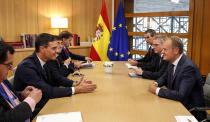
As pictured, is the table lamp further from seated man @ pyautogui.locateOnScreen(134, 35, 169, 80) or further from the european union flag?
seated man @ pyautogui.locateOnScreen(134, 35, 169, 80)

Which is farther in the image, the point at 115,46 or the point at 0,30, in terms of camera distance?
the point at 115,46

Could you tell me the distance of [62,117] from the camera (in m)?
1.56

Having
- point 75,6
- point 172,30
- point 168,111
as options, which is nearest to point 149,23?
point 172,30

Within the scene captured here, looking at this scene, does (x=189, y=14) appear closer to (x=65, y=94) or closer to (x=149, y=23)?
(x=149, y=23)

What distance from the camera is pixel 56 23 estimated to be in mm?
5371

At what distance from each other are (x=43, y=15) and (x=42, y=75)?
3.55 m

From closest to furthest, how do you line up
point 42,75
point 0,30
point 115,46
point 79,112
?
1. point 79,112
2. point 42,75
3. point 0,30
4. point 115,46

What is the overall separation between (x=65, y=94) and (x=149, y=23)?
3.77m

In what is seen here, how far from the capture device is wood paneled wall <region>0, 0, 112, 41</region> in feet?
15.9

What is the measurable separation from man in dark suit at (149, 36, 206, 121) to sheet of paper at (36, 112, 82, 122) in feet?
2.96

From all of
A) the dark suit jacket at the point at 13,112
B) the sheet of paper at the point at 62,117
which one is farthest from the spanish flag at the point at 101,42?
the dark suit jacket at the point at 13,112

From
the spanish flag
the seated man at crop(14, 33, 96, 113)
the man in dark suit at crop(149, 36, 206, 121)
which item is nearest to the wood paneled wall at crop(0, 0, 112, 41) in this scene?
the spanish flag

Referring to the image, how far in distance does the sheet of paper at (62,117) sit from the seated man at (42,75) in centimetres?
44

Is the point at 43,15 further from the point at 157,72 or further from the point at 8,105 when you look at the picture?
the point at 8,105
